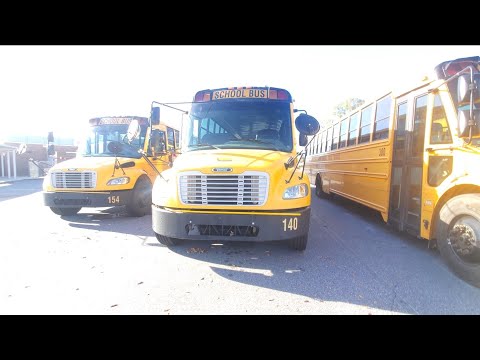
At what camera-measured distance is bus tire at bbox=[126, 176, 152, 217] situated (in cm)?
582

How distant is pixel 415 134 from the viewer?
4.11 meters

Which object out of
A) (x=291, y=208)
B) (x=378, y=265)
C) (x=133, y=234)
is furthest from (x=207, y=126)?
(x=378, y=265)

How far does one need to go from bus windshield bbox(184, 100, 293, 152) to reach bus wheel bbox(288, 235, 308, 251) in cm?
143

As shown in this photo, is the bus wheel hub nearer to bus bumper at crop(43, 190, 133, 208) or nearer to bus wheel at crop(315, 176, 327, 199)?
bus bumper at crop(43, 190, 133, 208)

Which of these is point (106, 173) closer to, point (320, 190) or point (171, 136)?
point (171, 136)

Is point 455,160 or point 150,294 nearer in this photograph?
point 150,294

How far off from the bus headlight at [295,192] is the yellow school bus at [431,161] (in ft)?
6.02

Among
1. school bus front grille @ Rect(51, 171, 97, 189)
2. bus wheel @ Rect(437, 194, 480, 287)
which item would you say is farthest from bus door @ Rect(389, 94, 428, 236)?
school bus front grille @ Rect(51, 171, 97, 189)

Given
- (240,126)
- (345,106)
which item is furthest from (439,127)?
(345,106)

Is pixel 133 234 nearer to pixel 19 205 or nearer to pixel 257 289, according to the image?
pixel 257 289

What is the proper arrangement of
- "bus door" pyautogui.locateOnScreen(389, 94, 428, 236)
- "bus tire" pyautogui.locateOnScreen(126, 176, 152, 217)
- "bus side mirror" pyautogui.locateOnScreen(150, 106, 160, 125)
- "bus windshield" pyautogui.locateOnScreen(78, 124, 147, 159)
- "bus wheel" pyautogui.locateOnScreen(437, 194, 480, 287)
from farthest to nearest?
"bus windshield" pyautogui.locateOnScreen(78, 124, 147, 159) → "bus tire" pyautogui.locateOnScreen(126, 176, 152, 217) → "bus side mirror" pyautogui.locateOnScreen(150, 106, 160, 125) → "bus door" pyautogui.locateOnScreen(389, 94, 428, 236) → "bus wheel" pyautogui.locateOnScreen(437, 194, 480, 287)

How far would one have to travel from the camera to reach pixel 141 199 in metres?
5.99

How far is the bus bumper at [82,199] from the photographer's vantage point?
5340mm
